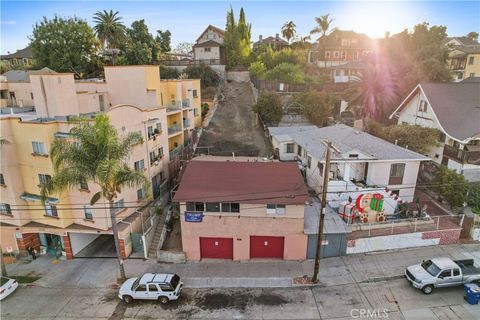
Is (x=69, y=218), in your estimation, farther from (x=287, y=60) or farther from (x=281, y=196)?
(x=287, y=60)

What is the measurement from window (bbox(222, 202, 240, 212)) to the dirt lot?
16343 mm

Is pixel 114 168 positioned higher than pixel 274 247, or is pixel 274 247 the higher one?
pixel 114 168

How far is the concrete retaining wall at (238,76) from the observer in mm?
68000

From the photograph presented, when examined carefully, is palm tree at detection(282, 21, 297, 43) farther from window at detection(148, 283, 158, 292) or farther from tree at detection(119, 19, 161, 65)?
window at detection(148, 283, 158, 292)

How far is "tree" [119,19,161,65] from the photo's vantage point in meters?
57.9

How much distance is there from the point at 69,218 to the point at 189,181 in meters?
10.7

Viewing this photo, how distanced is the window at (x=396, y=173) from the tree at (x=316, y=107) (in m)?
18.7

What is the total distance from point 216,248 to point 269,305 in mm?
6005

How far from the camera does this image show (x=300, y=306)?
17828 millimetres

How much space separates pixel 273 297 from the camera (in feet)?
61.4

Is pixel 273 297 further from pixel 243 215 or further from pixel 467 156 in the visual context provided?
pixel 467 156

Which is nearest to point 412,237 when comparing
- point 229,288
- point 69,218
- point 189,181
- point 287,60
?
point 229,288

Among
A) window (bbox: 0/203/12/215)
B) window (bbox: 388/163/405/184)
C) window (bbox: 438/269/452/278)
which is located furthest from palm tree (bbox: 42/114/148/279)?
window (bbox: 388/163/405/184)

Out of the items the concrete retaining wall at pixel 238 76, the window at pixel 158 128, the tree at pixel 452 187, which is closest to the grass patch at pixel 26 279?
the window at pixel 158 128
